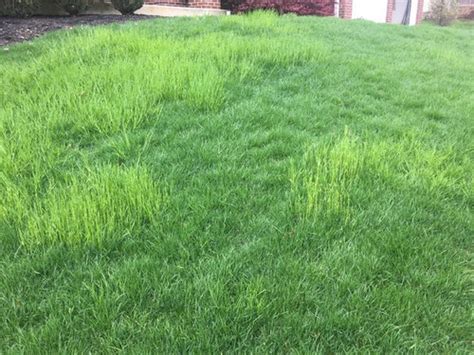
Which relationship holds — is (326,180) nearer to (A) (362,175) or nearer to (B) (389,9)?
(A) (362,175)

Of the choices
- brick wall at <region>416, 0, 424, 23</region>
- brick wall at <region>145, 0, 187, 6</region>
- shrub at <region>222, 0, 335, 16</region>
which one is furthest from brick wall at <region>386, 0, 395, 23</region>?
brick wall at <region>145, 0, 187, 6</region>

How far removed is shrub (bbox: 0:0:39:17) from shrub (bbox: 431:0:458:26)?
18680 mm

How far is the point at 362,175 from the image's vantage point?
114 inches

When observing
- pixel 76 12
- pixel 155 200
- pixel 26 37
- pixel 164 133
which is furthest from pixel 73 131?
pixel 76 12

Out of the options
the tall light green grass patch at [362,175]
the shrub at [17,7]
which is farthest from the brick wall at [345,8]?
the tall light green grass patch at [362,175]

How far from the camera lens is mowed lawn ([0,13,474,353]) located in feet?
5.84

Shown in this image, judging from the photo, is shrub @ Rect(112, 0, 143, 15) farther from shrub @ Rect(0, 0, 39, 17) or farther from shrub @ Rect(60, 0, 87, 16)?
shrub @ Rect(0, 0, 39, 17)

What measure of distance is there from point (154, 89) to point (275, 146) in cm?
134

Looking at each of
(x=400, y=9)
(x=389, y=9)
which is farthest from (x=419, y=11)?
(x=389, y=9)

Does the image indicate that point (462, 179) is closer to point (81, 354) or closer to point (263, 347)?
point (263, 347)

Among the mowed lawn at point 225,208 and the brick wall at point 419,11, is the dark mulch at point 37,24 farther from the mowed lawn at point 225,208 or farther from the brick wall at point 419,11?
the brick wall at point 419,11

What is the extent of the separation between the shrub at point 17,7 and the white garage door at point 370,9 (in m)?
11.5

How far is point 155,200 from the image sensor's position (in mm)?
2463

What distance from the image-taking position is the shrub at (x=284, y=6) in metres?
10.3
